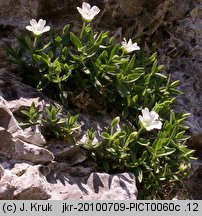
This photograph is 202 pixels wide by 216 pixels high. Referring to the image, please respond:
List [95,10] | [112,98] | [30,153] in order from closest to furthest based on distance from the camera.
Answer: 1. [30,153]
2. [95,10]
3. [112,98]

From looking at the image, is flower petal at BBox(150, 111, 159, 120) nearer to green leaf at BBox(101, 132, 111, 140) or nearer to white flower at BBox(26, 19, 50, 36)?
green leaf at BBox(101, 132, 111, 140)

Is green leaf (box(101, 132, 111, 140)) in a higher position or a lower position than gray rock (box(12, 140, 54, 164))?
higher

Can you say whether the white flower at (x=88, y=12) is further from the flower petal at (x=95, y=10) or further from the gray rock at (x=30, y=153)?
the gray rock at (x=30, y=153)

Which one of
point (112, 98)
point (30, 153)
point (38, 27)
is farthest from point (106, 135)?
point (38, 27)

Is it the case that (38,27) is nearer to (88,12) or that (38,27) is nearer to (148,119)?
(88,12)

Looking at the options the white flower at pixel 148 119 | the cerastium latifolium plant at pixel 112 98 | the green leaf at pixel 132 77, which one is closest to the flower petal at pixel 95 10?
the cerastium latifolium plant at pixel 112 98

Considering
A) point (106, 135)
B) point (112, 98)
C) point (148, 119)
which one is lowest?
point (106, 135)

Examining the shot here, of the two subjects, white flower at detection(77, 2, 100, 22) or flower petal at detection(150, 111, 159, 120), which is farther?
white flower at detection(77, 2, 100, 22)

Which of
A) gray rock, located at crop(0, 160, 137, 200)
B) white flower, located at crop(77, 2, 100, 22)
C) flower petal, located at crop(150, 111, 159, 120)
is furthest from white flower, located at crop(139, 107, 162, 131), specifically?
white flower, located at crop(77, 2, 100, 22)

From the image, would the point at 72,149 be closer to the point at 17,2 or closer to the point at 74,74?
the point at 74,74

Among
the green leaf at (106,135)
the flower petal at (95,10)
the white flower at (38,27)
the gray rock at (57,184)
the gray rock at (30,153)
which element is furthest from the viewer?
the flower petal at (95,10)
